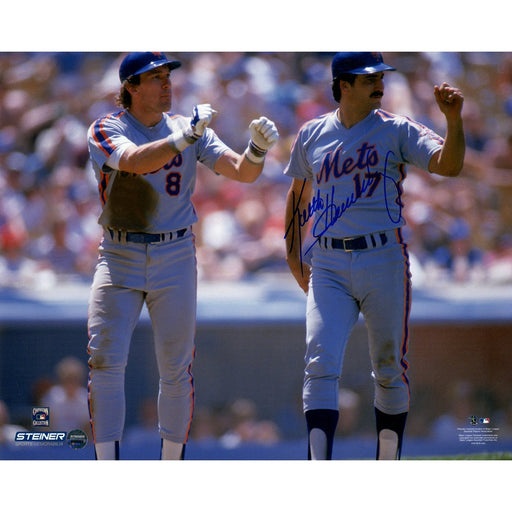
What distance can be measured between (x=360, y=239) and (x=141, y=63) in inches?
48.6

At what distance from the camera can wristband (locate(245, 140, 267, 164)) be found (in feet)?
10.9

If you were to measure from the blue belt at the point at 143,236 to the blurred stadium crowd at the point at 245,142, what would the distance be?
0.63 m

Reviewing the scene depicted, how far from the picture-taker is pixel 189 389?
3.50 metres

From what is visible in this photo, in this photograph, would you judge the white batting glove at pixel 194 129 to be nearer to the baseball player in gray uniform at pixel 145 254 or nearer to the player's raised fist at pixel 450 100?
the baseball player in gray uniform at pixel 145 254

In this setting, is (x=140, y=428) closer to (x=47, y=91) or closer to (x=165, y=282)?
(x=165, y=282)

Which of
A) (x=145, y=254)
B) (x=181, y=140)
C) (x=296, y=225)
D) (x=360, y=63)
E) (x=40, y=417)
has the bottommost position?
(x=40, y=417)

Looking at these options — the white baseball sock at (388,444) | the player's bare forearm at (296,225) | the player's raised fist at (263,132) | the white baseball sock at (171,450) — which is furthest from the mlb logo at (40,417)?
the player's raised fist at (263,132)

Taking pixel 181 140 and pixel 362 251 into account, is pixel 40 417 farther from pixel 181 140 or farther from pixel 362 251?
pixel 362 251

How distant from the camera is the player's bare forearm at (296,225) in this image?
11.7ft

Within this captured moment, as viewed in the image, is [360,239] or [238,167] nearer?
[360,239]

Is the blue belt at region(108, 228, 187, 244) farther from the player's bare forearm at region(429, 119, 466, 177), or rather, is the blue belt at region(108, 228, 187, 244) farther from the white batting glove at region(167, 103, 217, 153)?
the player's bare forearm at region(429, 119, 466, 177)

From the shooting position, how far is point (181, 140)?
3.18 m
